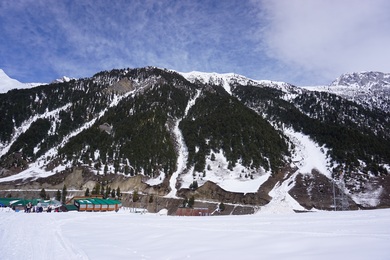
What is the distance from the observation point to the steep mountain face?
88.6 m

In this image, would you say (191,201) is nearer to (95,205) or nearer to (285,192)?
(285,192)

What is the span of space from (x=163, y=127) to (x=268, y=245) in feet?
379

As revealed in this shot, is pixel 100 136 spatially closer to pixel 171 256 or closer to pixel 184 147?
pixel 184 147

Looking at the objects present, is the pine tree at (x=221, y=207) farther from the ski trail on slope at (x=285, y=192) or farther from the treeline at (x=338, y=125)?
the treeline at (x=338, y=125)

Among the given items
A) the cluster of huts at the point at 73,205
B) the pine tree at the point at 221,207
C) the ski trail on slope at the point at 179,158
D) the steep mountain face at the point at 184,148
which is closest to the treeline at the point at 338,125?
the steep mountain face at the point at 184,148

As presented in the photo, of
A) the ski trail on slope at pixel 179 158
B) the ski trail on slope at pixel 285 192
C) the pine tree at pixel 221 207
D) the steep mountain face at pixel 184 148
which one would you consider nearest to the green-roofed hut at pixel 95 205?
the ski trail on slope at pixel 179 158

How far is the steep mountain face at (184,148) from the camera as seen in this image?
88.6 meters

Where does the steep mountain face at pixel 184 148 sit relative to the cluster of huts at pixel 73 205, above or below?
above

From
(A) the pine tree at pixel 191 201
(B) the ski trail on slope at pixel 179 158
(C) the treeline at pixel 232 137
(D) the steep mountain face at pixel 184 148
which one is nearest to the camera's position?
(A) the pine tree at pixel 191 201

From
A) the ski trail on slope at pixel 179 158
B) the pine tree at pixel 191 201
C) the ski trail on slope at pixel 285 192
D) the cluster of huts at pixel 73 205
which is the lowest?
the cluster of huts at pixel 73 205

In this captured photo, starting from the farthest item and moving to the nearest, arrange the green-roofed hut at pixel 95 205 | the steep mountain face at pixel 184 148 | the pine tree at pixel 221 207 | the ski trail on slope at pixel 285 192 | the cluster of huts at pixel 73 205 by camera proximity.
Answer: the steep mountain face at pixel 184 148, the pine tree at pixel 221 207, the ski trail on slope at pixel 285 192, the green-roofed hut at pixel 95 205, the cluster of huts at pixel 73 205

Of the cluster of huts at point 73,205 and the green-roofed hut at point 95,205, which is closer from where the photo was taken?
the cluster of huts at point 73,205

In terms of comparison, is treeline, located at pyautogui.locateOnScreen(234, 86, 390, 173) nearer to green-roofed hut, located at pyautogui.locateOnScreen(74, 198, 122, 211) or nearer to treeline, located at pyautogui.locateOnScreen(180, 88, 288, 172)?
treeline, located at pyautogui.locateOnScreen(180, 88, 288, 172)

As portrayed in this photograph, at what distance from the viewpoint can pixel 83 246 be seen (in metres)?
15.3
